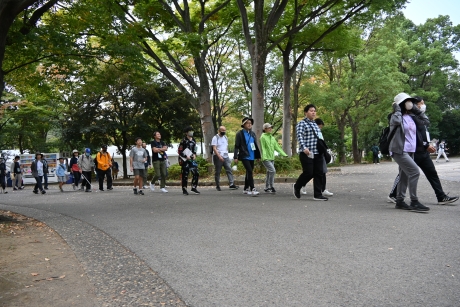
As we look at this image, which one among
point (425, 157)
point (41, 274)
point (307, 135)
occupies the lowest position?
point (41, 274)

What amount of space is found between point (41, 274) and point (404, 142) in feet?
17.9

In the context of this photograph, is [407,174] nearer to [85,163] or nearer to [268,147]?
[268,147]

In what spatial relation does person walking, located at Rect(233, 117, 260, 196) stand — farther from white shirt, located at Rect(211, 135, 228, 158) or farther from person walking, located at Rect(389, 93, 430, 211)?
person walking, located at Rect(389, 93, 430, 211)

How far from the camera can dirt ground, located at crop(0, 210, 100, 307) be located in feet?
9.61

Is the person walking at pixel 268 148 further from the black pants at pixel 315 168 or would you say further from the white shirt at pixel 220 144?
the black pants at pixel 315 168

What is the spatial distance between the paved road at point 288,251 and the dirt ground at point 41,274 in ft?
0.58

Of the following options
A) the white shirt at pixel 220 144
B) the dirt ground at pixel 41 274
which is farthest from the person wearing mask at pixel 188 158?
the dirt ground at pixel 41 274

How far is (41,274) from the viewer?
3.58m

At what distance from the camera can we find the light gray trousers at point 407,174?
19.8 feet

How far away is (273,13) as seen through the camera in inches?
550

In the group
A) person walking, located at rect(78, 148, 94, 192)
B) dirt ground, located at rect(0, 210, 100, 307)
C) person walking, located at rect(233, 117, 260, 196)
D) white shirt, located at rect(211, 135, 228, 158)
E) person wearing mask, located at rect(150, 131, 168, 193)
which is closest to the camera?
dirt ground, located at rect(0, 210, 100, 307)

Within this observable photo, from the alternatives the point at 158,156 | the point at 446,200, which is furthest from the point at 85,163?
the point at 446,200

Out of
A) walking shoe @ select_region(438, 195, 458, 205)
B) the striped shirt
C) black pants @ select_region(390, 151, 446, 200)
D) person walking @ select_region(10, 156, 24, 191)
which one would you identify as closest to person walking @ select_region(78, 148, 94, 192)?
person walking @ select_region(10, 156, 24, 191)

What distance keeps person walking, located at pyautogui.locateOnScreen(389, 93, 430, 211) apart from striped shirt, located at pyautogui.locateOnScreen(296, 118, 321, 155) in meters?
1.73
